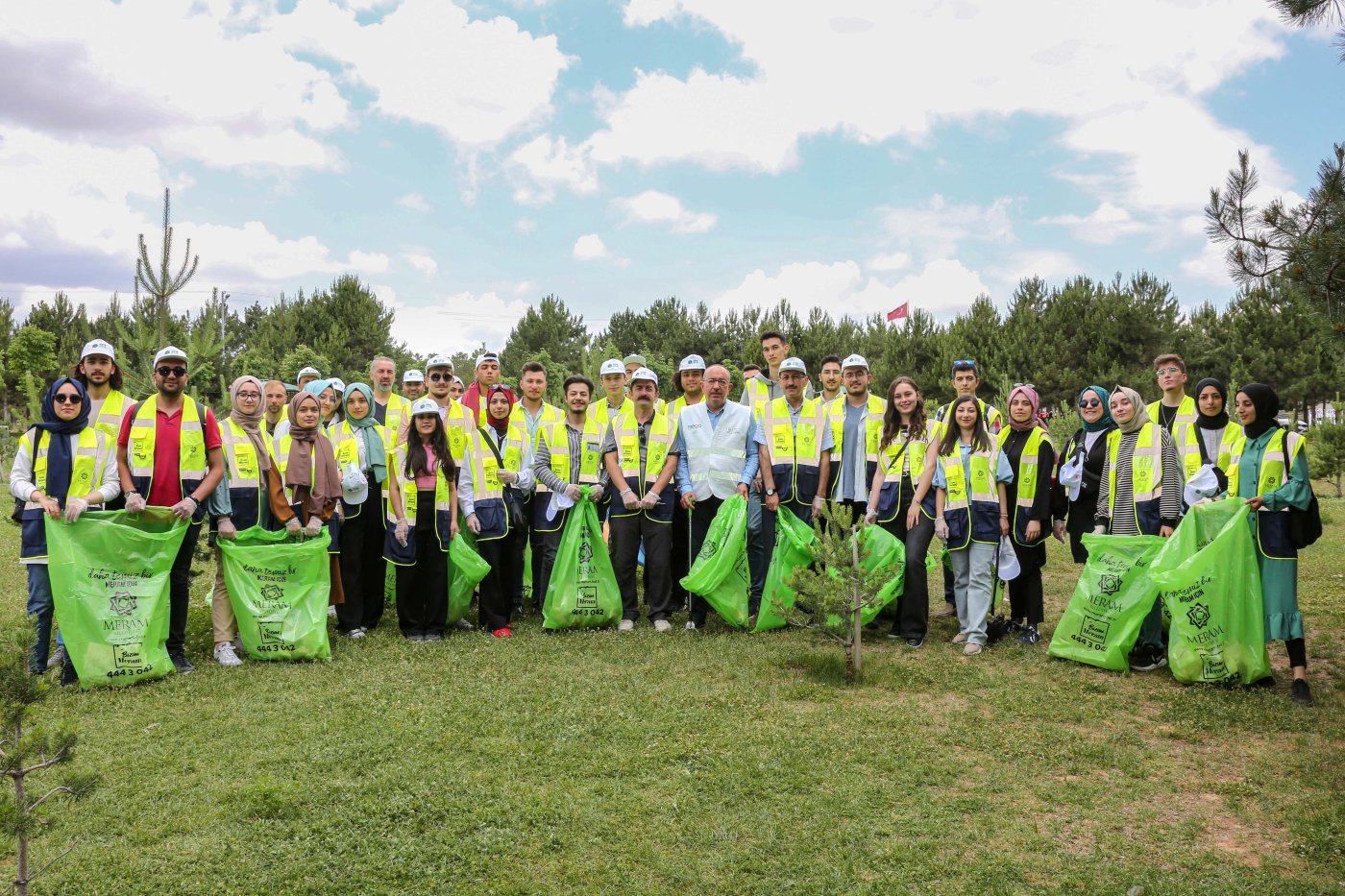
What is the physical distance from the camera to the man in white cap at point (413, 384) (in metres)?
8.82

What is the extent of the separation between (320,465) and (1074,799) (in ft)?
17.4

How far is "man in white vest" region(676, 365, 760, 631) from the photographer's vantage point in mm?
7133

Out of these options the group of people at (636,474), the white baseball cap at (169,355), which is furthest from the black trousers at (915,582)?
the white baseball cap at (169,355)

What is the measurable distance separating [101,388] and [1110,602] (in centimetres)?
698

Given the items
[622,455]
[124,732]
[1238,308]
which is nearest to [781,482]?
[622,455]

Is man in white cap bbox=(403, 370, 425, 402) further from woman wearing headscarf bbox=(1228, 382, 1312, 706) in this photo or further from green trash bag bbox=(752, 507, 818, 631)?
woman wearing headscarf bbox=(1228, 382, 1312, 706)

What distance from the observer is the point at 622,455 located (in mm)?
7312

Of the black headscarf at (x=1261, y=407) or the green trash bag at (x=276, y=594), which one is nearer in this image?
the black headscarf at (x=1261, y=407)

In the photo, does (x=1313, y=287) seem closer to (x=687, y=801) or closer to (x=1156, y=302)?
(x=687, y=801)

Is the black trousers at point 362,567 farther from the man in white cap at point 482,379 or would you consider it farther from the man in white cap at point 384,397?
the man in white cap at point 384,397

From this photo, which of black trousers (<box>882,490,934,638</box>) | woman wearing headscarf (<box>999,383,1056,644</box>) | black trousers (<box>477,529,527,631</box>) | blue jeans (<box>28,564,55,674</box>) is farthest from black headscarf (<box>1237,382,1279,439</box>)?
blue jeans (<box>28,564,55,674</box>)

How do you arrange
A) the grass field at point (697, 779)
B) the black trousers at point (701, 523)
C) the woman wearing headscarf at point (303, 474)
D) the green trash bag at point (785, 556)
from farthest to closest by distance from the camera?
1. the black trousers at point (701, 523)
2. the green trash bag at point (785, 556)
3. the woman wearing headscarf at point (303, 474)
4. the grass field at point (697, 779)

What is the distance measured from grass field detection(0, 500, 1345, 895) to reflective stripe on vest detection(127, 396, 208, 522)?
1.29 meters

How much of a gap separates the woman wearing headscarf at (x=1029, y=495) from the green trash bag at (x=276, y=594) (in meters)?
5.14
